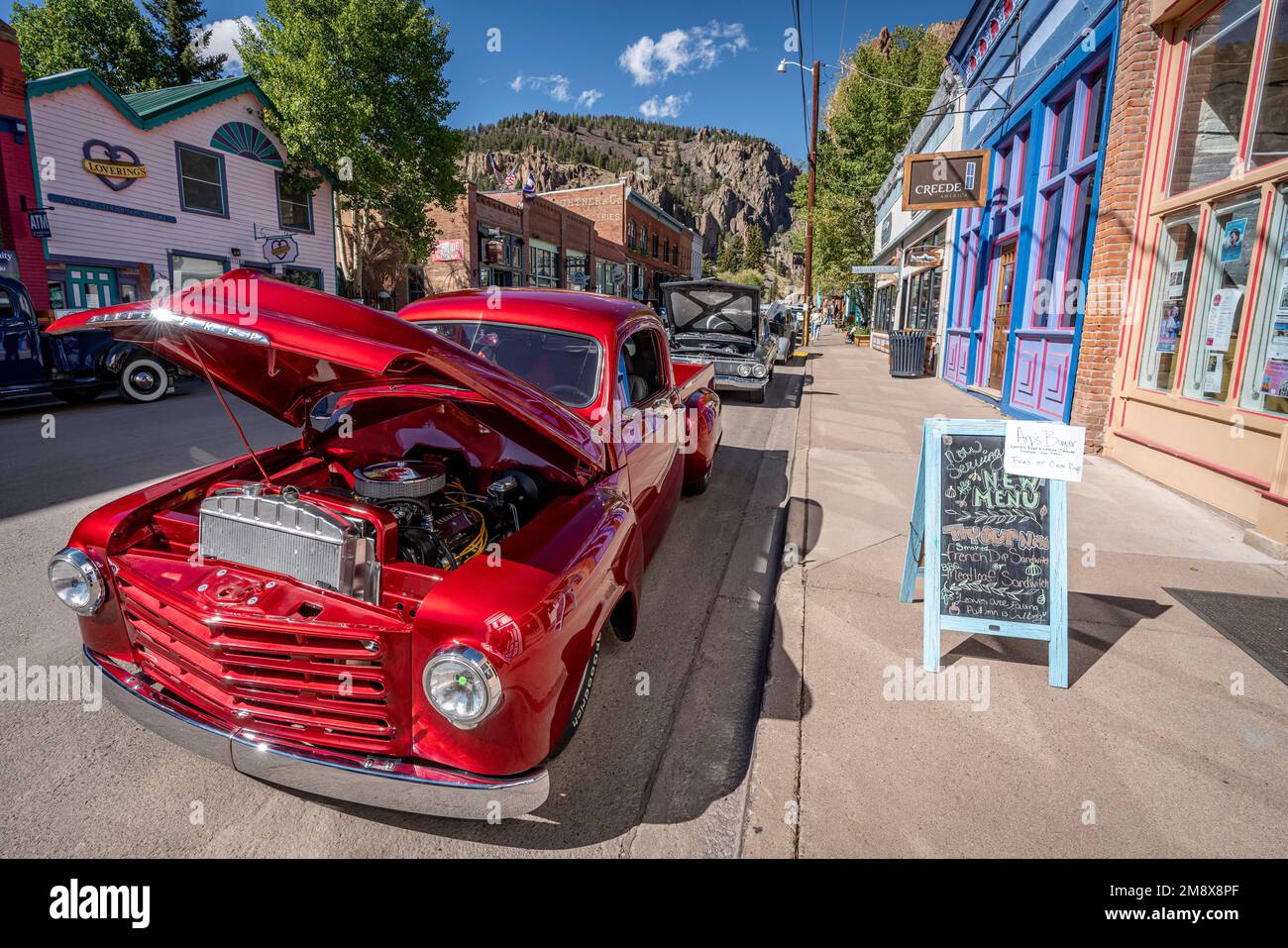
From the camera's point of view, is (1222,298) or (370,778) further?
(1222,298)

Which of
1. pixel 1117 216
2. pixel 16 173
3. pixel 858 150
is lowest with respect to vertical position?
pixel 1117 216

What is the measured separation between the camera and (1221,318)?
5688 millimetres

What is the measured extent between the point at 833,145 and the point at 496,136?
135 m

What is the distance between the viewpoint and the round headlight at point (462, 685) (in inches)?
70.1

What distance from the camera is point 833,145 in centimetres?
3269

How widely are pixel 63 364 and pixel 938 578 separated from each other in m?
12.3

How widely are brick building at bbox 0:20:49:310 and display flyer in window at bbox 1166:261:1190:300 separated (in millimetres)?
19251

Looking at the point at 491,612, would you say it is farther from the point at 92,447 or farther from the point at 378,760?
the point at 92,447

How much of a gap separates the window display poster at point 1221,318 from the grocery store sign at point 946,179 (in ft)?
20.6

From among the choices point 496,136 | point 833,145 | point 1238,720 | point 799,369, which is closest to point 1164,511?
point 1238,720

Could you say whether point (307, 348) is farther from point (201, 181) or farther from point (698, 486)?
point (201, 181)

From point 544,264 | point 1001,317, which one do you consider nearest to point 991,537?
point 1001,317

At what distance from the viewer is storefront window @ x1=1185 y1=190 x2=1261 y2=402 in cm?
544

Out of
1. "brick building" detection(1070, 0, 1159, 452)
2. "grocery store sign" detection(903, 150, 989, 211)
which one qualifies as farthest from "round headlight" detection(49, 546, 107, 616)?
"grocery store sign" detection(903, 150, 989, 211)
